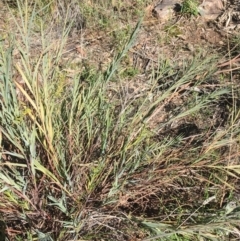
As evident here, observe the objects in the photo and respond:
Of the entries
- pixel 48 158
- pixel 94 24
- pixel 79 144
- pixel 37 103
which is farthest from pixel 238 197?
pixel 94 24

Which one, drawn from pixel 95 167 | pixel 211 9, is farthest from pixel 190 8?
pixel 95 167

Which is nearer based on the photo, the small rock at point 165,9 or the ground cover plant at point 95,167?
the ground cover plant at point 95,167

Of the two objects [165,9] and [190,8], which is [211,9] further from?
[165,9]

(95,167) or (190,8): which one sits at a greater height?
(190,8)

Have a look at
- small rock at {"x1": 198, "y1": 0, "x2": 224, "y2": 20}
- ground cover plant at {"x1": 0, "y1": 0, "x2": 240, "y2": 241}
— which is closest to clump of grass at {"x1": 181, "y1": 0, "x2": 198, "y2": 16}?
small rock at {"x1": 198, "y1": 0, "x2": 224, "y2": 20}

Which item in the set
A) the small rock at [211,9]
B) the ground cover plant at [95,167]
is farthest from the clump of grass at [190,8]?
the ground cover plant at [95,167]

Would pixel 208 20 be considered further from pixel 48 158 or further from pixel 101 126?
pixel 48 158

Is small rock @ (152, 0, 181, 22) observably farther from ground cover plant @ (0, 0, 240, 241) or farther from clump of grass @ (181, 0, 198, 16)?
ground cover plant @ (0, 0, 240, 241)

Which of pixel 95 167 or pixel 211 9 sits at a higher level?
pixel 211 9

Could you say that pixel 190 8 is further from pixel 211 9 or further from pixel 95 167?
pixel 95 167

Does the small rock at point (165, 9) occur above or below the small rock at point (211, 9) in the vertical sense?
below

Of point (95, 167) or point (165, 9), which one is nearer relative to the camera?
point (95, 167)

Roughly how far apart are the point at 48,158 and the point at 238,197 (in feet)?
3.12

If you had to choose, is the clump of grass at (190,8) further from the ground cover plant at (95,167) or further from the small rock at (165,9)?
the ground cover plant at (95,167)
